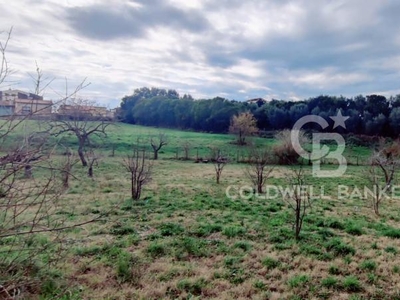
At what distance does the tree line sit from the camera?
104ft

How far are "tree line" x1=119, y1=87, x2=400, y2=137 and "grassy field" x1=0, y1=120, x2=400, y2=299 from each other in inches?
857

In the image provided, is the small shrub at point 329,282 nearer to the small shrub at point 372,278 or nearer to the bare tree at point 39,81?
the small shrub at point 372,278

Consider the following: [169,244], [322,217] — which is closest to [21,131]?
[169,244]

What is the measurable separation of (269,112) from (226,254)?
1342 inches

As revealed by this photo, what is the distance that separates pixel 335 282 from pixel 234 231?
6.93ft

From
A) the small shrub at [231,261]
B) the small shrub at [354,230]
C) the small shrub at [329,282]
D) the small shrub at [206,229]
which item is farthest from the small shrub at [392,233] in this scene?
the small shrub at [231,261]

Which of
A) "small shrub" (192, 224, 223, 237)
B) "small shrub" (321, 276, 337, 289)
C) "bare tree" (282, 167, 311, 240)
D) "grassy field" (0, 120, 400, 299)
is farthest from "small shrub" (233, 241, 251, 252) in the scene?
"small shrub" (321, 276, 337, 289)

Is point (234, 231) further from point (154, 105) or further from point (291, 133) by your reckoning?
point (154, 105)

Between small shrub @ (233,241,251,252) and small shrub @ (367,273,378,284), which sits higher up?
small shrub @ (367,273,378,284)

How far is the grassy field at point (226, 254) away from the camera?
10.8 feet

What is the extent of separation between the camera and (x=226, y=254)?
436 cm

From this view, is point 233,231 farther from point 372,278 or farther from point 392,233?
point 392,233

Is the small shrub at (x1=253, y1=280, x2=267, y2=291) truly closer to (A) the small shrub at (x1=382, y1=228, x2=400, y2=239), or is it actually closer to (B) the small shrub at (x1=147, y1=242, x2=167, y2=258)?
(B) the small shrub at (x1=147, y1=242, x2=167, y2=258)

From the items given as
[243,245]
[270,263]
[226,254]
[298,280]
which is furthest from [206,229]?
[298,280]
